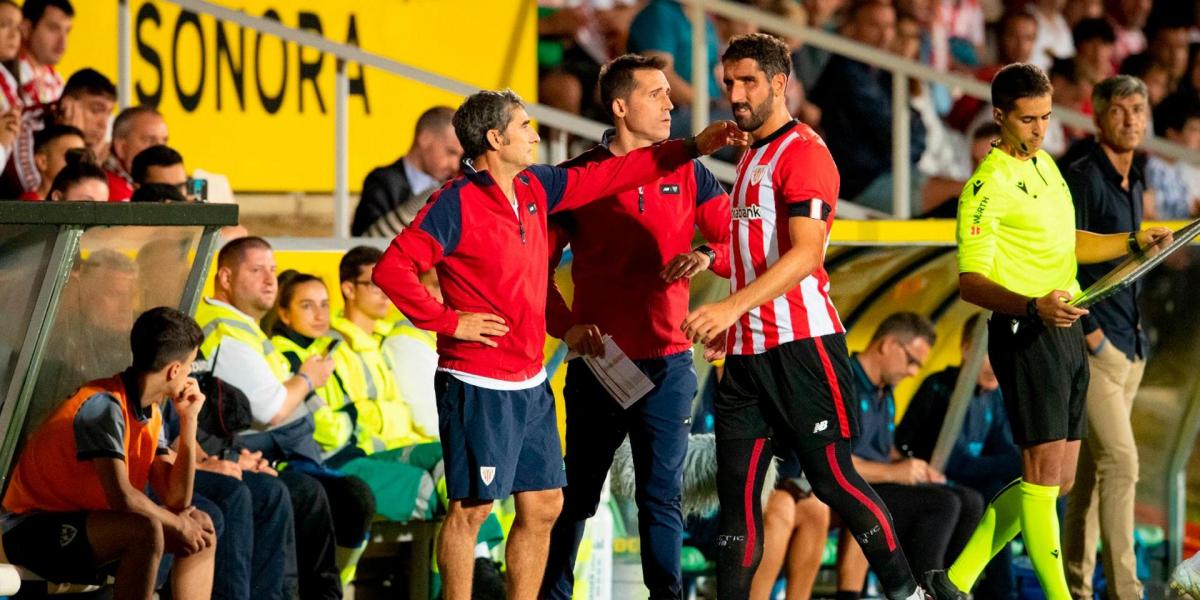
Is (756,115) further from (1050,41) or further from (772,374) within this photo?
(1050,41)

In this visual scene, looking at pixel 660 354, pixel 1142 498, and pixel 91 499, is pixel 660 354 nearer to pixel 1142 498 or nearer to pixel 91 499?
pixel 91 499

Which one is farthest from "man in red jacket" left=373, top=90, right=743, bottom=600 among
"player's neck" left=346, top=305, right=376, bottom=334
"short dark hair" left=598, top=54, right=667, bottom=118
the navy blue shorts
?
"player's neck" left=346, top=305, right=376, bottom=334

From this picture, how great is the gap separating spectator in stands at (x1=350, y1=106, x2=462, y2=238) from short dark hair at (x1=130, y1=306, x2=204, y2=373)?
8.03ft

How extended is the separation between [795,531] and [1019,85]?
7.58 ft

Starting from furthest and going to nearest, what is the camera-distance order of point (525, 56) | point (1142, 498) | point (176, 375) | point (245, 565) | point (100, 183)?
point (525, 56) → point (1142, 498) → point (100, 183) → point (245, 565) → point (176, 375)

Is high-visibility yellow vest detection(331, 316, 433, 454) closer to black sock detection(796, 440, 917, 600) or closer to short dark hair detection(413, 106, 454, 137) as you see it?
short dark hair detection(413, 106, 454, 137)

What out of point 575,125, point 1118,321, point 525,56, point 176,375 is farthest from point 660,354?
point 525,56

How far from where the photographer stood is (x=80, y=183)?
789cm

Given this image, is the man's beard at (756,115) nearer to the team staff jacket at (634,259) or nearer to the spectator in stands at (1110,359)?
the team staff jacket at (634,259)

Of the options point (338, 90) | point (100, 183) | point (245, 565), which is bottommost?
point (245, 565)

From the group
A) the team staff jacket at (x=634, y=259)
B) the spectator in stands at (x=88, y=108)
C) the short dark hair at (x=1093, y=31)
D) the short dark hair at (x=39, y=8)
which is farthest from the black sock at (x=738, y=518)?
the short dark hair at (x=1093, y=31)

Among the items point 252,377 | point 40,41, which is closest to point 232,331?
point 252,377

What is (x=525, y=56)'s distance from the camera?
38.6 ft

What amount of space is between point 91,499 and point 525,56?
18.0ft
